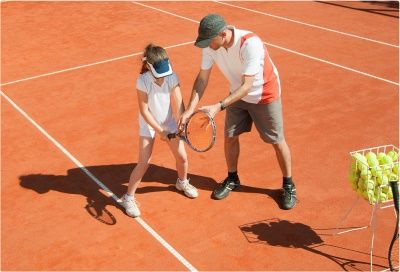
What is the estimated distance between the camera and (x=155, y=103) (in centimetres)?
541

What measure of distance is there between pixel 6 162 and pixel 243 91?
12.9 ft

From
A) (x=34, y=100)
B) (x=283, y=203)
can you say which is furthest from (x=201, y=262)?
(x=34, y=100)

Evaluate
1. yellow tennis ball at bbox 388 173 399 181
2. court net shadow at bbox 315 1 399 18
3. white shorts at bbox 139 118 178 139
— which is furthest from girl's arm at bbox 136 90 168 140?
court net shadow at bbox 315 1 399 18

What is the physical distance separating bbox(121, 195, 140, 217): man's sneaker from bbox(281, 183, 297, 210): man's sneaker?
170 centimetres

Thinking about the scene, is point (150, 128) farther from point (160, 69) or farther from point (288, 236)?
point (288, 236)

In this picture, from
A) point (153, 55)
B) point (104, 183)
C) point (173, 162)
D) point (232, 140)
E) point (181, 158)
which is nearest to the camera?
point (153, 55)

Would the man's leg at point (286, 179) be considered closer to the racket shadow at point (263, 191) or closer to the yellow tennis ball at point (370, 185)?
the racket shadow at point (263, 191)

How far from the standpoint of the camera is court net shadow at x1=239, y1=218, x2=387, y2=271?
199 inches

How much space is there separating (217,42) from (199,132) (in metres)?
0.94

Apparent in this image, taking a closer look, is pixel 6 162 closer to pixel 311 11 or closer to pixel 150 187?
pixel 150 187

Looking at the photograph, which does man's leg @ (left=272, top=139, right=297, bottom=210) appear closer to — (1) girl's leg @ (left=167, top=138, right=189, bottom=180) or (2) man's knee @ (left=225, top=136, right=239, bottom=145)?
(2) man's knee @ (left=225, top=136, right=239, bottom=145)

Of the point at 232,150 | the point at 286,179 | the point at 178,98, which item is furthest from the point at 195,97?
the point at 286,179

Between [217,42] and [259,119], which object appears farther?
[259,119]

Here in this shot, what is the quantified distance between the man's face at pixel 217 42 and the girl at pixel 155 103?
0.52m
